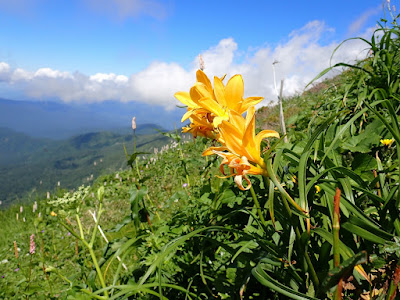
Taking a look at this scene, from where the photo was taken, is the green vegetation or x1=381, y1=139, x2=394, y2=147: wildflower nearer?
the green vegetation

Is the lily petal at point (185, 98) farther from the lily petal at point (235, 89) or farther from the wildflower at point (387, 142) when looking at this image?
the wildflower at point (387, 142)

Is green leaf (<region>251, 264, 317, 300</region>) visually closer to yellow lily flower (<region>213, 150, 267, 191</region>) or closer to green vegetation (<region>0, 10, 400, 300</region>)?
green vegetation (<region>0, 10, 400, 300</region>)

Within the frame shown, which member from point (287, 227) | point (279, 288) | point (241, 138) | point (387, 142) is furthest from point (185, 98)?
point (387, 142)

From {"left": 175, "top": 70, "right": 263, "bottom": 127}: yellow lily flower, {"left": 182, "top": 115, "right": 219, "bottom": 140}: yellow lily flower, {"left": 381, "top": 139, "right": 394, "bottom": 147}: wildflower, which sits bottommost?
{"left": 381, "top": 139, "right": 394, "bottom": 147}: wildflower

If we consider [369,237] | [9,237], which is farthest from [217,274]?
[9,237]

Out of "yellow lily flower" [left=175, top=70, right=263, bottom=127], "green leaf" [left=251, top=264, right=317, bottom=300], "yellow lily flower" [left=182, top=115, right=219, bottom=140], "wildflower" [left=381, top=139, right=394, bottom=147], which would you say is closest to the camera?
"green leaf" [left=251, top=264, right=317, bottom=300]

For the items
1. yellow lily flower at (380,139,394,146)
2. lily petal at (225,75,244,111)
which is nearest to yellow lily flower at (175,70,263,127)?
lily petal at (225,75,244,111)

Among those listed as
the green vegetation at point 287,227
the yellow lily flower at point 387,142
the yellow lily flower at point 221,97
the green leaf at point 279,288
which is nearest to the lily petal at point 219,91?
the yellow lily flower at point 221,97

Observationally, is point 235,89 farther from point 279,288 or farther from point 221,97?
point 279,288

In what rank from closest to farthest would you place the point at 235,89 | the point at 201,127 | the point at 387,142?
the point at 235,89, the point at 201,127, the point at 387,142

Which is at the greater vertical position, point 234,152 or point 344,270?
point 234,152

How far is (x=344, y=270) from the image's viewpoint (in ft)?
1.80

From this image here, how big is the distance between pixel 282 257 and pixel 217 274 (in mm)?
608

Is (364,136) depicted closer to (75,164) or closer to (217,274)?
(217,274)
